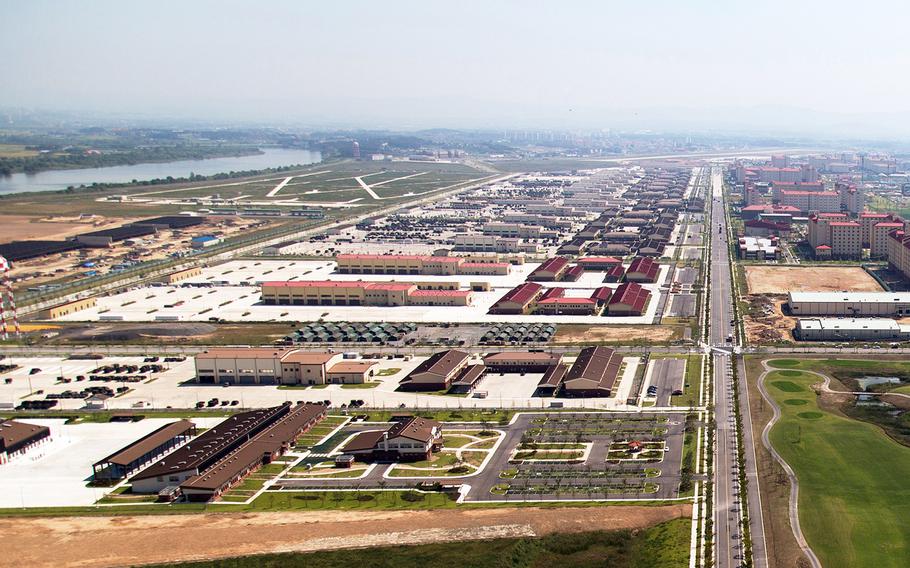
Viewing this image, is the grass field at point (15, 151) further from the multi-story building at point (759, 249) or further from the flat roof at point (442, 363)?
the flat roof at point (442, 363)

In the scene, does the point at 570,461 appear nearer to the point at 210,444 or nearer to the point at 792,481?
the point at 792,481

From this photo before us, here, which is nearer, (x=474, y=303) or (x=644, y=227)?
(x=474, y=303)

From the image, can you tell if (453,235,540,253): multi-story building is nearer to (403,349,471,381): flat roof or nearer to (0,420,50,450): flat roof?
(403,349,471,381): flat roof

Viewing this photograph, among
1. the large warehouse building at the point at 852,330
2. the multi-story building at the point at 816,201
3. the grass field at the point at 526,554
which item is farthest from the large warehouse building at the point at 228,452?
the multi-story building at the point at 816,201

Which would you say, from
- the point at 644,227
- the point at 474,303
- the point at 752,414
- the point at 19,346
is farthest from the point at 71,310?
the point at 644,227

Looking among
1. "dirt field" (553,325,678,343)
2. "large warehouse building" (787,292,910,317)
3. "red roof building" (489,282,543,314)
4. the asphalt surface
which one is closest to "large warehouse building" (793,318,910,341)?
"large warehouse building" (787,292,910,317)

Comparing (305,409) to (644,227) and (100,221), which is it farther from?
(100,221)
